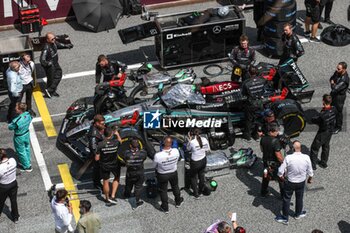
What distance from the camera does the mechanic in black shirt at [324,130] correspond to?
53.4 feet

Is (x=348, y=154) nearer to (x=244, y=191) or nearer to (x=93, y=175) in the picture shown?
(x=244, y=191)

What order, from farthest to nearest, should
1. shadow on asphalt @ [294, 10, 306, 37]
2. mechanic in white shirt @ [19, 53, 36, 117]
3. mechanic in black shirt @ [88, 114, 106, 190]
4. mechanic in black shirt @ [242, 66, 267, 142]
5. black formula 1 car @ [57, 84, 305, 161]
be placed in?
shadow on asphalt @ [294, 10, 306, 37], mechanic in white shirt @ [19, 53, 36, 117], mechanic in black shirt @ [242, 66, 267, 142], black formula 1 car @ [57, 84, 305, 161], mechanic in black shirt @ [88, 114, 106, 190]

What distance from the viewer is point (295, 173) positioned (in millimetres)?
14664

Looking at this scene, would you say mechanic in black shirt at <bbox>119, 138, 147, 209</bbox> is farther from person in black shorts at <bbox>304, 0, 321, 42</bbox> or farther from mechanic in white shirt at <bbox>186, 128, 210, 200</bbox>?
person in black shorts at <bbox>304, 0, 321, 42</bbox>

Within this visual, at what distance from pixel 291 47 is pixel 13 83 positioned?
24.6 feet

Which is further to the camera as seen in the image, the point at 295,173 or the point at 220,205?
the point at 220,205

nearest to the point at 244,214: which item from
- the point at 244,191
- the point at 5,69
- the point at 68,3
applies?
the point at 244,191

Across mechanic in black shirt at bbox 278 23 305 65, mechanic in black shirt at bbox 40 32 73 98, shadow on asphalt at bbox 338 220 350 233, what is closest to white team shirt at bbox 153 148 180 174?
shadow on asphalt at bbox 338 220 350 233

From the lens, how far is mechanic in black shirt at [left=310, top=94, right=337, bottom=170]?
640 inches

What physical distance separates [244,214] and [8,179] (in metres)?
5.08

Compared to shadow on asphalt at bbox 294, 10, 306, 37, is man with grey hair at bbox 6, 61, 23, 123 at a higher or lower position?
higher

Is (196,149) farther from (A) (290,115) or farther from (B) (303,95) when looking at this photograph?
(B) (303,95)

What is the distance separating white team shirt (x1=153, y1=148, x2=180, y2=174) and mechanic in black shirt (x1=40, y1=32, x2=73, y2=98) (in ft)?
19.7

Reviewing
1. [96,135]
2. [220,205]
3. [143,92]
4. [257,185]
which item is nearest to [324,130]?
[257,185]
